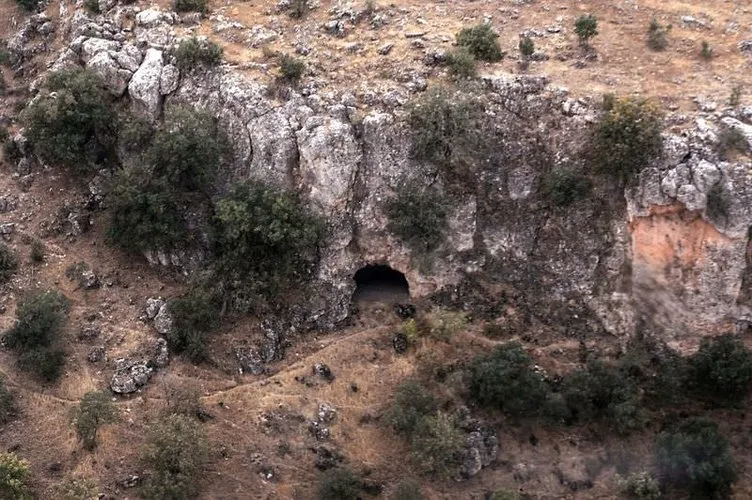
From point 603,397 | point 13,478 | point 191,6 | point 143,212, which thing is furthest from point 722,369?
point 191,6

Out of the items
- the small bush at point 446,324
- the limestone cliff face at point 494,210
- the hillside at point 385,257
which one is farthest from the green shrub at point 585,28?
the small bush at point 446,324

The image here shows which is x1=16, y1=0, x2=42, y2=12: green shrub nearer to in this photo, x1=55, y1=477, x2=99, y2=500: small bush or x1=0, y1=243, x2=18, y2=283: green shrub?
x1=0, y1=243, x2=18, y2=283: green shrub

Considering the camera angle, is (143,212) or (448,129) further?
(143,212)

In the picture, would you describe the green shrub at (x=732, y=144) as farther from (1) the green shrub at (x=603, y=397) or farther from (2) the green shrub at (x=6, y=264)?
(2) the green shrub at (x=6, y=264)

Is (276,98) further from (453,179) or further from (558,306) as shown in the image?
(558,306)

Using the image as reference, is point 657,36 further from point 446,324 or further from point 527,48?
point 446,324

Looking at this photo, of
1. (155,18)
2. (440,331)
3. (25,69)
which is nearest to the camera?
(440,331)

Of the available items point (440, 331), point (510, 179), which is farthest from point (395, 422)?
point (510, 179)
